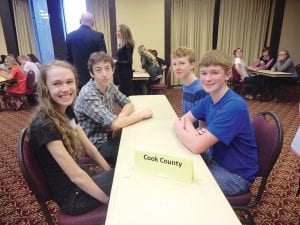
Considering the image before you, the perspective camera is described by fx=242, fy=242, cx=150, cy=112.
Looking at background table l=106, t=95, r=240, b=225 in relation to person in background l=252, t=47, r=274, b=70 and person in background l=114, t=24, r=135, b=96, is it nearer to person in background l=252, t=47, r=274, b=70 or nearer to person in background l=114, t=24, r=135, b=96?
person in background l=114, t=24, r=135, b=96

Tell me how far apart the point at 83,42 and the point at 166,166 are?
A: 251 centimetres

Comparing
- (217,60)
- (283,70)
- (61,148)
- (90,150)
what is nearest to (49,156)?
(61,148)

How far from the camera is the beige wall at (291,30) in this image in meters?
6.78

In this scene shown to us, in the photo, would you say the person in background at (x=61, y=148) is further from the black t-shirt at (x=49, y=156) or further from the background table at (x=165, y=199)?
the background table at (x=165, y=199)

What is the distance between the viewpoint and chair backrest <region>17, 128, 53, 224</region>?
3.18 feet

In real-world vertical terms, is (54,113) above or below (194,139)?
above

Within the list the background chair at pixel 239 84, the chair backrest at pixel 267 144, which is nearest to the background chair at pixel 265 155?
the chair backrest at pixel 267 144

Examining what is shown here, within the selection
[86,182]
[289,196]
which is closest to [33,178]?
[86,182]

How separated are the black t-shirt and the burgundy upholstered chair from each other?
0.08 feet

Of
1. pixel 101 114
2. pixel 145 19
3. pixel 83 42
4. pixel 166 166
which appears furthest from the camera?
pixel 145 19

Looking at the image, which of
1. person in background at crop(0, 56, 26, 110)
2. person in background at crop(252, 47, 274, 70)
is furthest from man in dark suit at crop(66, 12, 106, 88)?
person in background at crop(252, 47, 274, 70)

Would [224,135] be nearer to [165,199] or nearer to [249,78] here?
[165,199]

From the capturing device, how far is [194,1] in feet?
20.7

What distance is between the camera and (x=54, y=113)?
1.13 m
